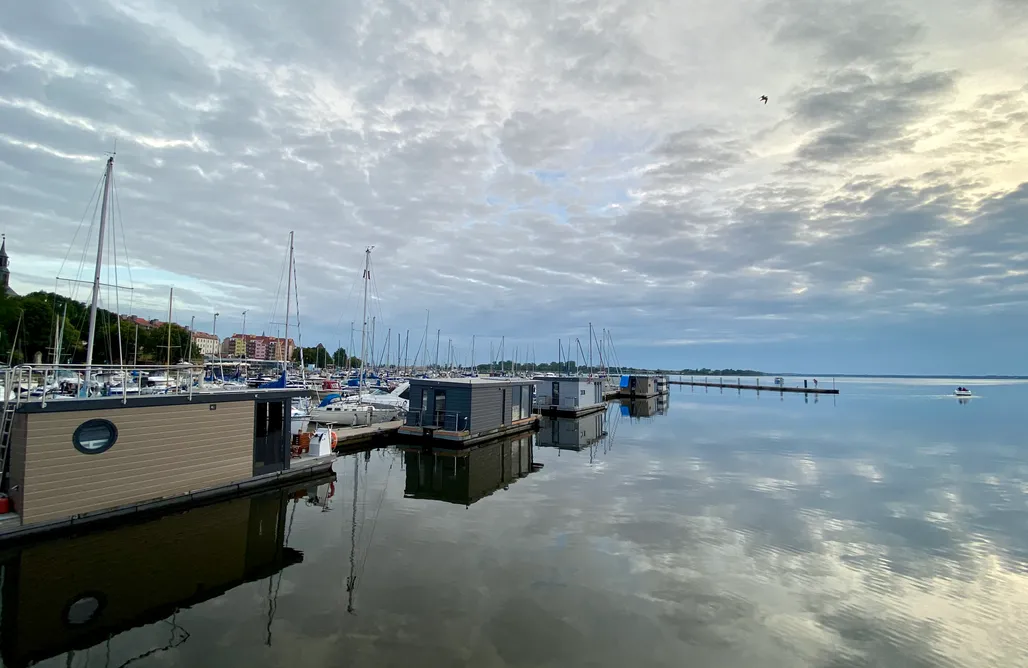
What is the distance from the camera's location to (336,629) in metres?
8.30

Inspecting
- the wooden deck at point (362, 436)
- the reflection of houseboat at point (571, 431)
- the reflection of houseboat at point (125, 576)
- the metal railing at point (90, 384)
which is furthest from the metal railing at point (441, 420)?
the metal railing at point (90, 384)

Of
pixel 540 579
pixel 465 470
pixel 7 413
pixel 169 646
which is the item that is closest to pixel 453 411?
pixel 465 470

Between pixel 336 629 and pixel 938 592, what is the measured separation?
12.7 metres

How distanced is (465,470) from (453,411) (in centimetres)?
571

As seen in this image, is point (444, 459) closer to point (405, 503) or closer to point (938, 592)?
point (405, 503)

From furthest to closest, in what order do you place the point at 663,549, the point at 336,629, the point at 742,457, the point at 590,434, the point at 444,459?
the point at 590,434 < the point at 742,457 < the point at 444,459 < the point at 663,549 < the point at 336,629

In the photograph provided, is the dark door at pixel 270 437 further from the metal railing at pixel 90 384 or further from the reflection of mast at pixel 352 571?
the reflection of mast at pixel 352 571

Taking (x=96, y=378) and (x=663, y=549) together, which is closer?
(x=663, y=549)

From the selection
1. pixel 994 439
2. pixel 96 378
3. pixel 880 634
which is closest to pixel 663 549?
pixel 880 634

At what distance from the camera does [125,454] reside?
41.1ft

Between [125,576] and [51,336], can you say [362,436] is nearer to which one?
[125,576]

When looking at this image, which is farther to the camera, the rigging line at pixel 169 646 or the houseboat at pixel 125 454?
the houseboat at pixel 125 454

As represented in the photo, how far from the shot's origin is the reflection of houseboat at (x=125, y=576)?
7.88 m

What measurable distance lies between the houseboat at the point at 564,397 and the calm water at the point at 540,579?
26009mm
